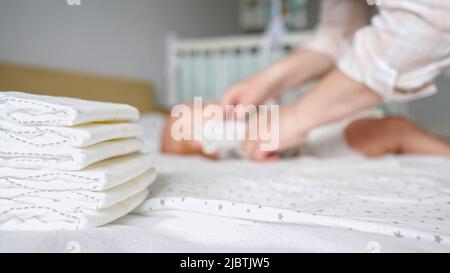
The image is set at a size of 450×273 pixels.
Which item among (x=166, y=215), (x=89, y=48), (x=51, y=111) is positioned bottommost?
(x=166, y=215)

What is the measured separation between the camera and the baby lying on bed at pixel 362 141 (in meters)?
1.10

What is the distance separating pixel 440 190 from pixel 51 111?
0.55 meters

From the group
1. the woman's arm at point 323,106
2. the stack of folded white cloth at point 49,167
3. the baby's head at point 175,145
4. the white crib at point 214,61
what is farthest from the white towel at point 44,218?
the white crib at point 214,61

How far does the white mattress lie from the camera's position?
1.23ft

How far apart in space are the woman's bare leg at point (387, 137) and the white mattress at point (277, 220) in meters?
0.41

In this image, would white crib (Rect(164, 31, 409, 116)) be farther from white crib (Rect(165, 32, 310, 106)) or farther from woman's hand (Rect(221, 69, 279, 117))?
woman's hand (Rect(221, 69, 279, 117))

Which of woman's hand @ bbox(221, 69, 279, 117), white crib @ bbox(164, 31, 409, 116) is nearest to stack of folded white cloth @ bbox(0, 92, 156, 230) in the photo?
woman's hand @ bbox(221, 69, 279, 117)

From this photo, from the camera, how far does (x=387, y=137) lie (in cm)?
114

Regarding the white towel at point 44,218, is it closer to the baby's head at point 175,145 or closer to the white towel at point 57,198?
the white towel at point 57,198

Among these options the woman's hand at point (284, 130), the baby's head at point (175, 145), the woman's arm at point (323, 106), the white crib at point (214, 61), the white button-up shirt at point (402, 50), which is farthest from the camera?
the white crib at point (214, 61)

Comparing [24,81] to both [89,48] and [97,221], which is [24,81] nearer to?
[97,221]

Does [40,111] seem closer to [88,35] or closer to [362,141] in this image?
[88,35]

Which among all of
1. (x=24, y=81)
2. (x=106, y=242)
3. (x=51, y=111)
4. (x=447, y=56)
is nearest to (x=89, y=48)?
(x=24, y=81)
